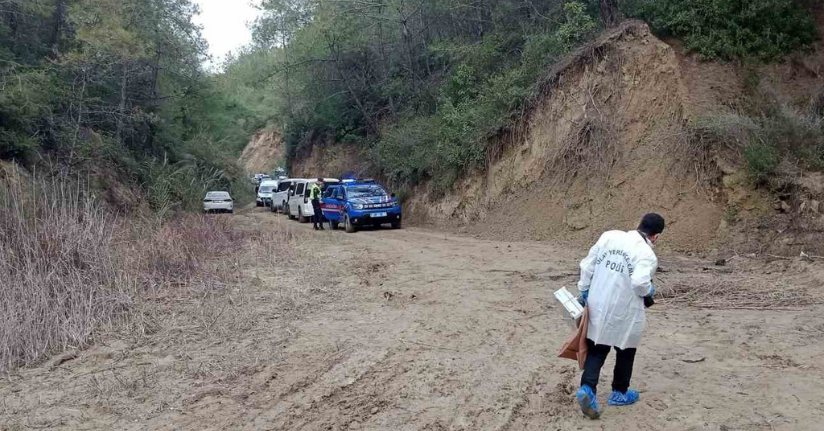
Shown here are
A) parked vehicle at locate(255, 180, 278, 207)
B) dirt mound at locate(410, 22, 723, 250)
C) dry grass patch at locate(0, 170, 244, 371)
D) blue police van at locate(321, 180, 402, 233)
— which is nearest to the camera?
dry grass patch at locate(0, 170, 244, 371)

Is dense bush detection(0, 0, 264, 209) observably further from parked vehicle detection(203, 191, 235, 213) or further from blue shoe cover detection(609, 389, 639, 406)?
blue shoe cover detection(609, 389, 639, 406)

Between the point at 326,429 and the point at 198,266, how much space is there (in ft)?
21.1

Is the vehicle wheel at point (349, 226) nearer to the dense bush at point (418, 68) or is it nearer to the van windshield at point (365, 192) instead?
the van windshield at point (365, 192)

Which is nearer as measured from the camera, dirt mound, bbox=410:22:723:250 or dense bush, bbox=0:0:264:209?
dirt mound, bbox=410:22:723:250

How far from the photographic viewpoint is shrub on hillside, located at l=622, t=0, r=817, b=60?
46.8 ft

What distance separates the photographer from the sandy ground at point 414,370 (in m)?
4.82

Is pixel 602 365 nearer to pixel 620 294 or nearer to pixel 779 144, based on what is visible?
pixel 620 294

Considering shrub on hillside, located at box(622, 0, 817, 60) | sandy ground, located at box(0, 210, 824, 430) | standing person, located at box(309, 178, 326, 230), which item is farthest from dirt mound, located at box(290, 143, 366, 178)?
sandy ground, located at box(0, 210, 824, 430)

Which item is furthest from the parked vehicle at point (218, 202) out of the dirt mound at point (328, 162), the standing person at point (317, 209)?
the standing person at point (317, 209)

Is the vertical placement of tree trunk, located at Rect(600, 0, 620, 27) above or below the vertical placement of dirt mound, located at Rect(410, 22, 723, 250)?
above

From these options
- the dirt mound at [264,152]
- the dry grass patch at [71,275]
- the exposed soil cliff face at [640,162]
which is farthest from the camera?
the dirt mound at [264,152]

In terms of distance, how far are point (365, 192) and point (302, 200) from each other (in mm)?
5768

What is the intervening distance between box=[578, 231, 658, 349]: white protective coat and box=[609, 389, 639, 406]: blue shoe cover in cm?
50

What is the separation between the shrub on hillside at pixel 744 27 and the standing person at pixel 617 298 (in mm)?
12138
